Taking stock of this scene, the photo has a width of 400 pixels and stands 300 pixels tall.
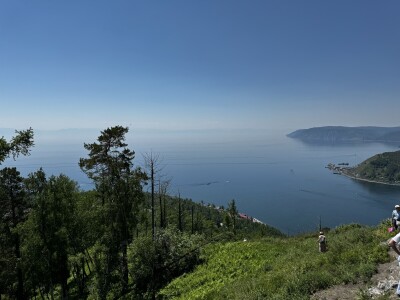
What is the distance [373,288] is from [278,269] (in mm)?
6641

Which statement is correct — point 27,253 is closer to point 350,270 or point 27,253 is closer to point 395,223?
point 350,270

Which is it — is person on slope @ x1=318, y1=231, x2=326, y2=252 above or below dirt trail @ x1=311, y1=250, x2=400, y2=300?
below

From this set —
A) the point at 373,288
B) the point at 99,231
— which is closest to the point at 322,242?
the point at 373,288

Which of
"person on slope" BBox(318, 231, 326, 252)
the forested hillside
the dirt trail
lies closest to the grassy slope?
the dirt trail

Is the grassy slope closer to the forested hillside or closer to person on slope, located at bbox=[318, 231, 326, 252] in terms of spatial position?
person on slope, located at bbox=[318, 231, 326, 252]

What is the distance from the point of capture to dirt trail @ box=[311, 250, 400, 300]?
916 cm

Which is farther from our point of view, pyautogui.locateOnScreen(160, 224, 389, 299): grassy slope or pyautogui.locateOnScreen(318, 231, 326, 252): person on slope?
pyautogui.locateOnScreen(318, 231, 326, 252): person on slope

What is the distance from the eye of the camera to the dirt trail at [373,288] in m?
9.16

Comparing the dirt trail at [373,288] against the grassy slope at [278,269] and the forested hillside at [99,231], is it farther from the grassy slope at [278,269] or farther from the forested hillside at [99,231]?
the forested hillside at [99,231]

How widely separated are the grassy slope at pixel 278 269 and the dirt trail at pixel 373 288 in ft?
1.00

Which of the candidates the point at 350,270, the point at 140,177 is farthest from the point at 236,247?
the point at 350,270

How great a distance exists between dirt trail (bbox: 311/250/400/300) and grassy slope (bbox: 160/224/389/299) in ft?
1.00

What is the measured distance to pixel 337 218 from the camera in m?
152

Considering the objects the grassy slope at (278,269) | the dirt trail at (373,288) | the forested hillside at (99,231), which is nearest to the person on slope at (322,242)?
the grassy slope at (278,269)
